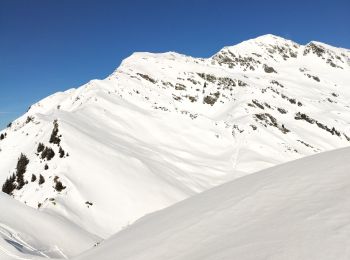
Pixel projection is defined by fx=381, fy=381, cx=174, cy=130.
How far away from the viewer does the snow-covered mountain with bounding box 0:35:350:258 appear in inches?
878

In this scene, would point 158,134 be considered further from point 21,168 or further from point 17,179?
point 17,179

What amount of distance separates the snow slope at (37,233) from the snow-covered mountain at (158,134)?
3.46 m

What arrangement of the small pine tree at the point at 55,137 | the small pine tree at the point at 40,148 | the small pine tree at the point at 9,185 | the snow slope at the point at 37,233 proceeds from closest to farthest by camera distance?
1. the snow slope at the point at 37,233
2. the small pine tree at the point at 9,185
3. the small pine tree at the point at 40,148
4. the small pine tree at the point at 55,137

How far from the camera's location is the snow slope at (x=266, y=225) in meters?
4.39

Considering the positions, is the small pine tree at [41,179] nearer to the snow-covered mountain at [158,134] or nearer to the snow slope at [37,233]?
the snow-covered mountain at [158,134]

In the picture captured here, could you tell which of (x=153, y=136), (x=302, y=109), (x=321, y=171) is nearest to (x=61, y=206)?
(x=321, y=171)

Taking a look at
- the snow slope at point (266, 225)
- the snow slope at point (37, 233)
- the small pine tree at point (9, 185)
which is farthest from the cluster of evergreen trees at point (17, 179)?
the snow slope at point (266, 225)

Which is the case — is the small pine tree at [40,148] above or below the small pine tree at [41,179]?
above

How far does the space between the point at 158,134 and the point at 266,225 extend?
3620 centimetres

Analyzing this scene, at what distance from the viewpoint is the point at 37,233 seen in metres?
12.8

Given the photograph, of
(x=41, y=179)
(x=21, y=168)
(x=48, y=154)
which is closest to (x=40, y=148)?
(x=48, y=154)

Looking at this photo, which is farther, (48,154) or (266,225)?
(48,154)

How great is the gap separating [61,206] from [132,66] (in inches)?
2056

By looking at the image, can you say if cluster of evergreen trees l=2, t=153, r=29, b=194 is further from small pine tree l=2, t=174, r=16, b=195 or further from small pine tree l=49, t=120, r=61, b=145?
small pine tree l=49, t=120, r=61, b=145
